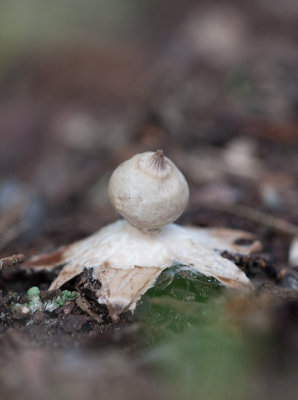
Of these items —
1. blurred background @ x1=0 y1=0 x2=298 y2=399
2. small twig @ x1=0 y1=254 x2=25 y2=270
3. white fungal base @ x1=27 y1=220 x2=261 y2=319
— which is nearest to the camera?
white fungal base @ x1=27 y1=220 x2=261 y2=319

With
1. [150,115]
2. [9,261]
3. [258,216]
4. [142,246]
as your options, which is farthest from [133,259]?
[150,115]

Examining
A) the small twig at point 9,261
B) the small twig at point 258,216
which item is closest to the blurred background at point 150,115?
the small twig at point 258,216

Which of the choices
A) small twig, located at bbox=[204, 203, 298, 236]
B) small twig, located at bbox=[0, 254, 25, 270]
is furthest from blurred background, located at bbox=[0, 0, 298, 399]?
small twig, located at bbox=[0, 254, 25, 270]

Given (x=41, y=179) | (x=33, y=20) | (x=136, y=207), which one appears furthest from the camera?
(x=33, y=20)

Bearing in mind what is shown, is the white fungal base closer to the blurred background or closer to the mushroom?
the mushroom

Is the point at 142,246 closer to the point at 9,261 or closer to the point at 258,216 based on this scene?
the point at 9,261

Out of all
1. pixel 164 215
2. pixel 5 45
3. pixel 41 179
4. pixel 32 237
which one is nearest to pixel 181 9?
pixel 5 45

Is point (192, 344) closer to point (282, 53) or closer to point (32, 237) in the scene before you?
point (32, 237)
